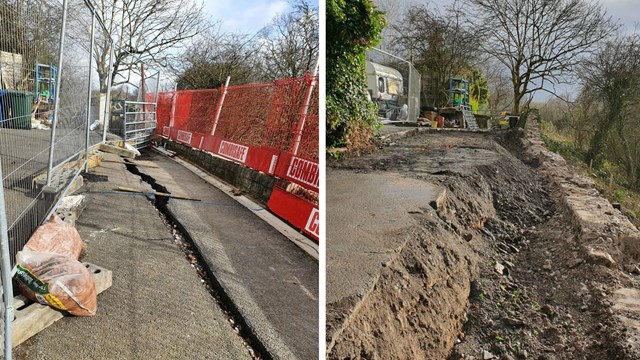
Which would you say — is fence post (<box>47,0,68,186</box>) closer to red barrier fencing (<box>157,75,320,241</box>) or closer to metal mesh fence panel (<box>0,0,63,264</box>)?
metal mesh fence panel (<box>0,0,63,264</box>)

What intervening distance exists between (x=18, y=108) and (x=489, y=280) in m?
2.92

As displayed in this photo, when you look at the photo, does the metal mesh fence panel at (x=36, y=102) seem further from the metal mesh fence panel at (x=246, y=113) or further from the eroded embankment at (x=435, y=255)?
the metal mesh fence panel at (x=246, y=113)

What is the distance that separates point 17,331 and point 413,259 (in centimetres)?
175

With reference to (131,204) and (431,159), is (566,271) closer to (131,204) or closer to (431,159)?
(431,159)

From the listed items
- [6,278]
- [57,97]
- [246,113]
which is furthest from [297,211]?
[246,113]

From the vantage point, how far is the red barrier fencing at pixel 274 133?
3.36 m

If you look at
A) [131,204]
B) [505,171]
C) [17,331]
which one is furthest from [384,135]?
[17,331]

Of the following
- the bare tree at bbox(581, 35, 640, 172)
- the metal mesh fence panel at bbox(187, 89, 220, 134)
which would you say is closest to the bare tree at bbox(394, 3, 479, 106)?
the metal mesh fence panel at bbox(187, 89, 220, 134)

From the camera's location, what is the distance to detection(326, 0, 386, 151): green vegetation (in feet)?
12.6

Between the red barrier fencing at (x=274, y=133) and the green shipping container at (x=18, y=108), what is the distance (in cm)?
127

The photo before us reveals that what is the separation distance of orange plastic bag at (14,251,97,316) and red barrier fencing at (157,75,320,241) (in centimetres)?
136

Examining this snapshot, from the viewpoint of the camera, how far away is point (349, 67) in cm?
443

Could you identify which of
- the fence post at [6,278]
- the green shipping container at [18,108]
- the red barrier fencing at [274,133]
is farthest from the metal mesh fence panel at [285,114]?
the fence post at [6,278]

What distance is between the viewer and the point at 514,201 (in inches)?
226
